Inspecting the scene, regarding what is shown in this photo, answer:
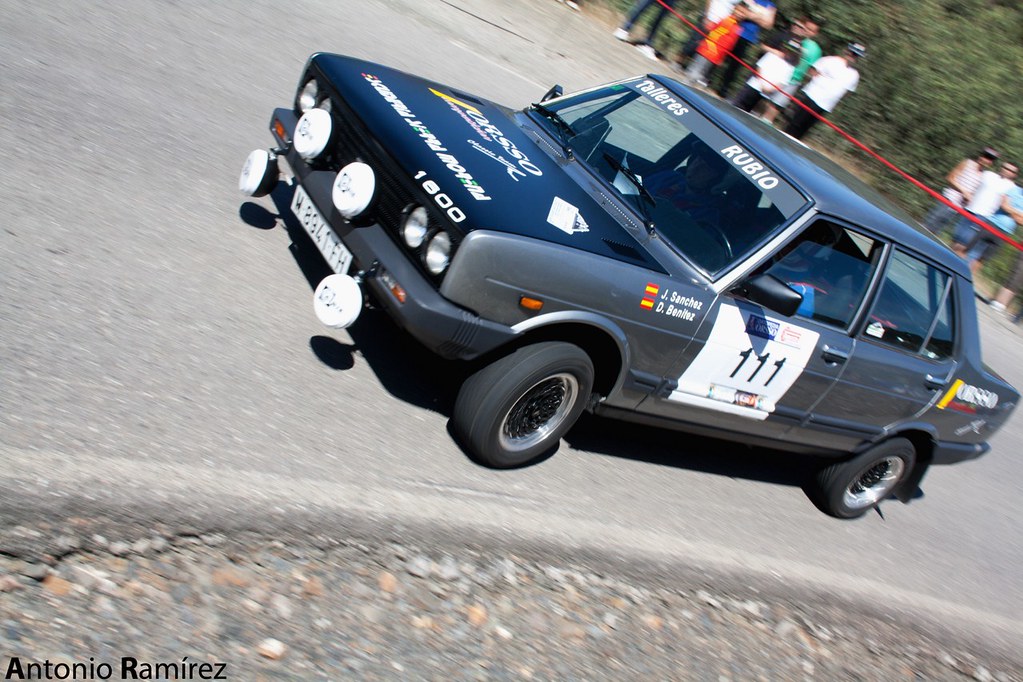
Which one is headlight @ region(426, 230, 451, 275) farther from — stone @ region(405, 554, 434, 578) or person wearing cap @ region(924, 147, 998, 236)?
person wearing cap @ region(924, 147, 998, 236)

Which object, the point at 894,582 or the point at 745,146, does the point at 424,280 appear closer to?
the point at 745,146

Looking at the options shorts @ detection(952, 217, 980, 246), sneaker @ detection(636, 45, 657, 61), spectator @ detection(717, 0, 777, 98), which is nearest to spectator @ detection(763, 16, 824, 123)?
spectator @ detection(717, 0, 777, 98)

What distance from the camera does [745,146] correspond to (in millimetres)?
4992

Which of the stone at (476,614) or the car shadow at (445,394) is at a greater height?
the car shadow at (445,394)

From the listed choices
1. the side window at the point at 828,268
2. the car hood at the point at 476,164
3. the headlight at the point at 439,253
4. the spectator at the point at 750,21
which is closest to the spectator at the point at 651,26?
the spectator at the point at 750,21

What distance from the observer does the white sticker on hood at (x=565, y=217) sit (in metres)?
4.17

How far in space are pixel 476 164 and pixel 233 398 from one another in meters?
1.51

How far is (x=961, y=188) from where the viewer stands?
12828 mm

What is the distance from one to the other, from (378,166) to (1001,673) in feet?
14.0

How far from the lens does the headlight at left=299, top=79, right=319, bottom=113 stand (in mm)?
4980

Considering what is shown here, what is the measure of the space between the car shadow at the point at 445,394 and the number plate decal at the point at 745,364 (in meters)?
0.64

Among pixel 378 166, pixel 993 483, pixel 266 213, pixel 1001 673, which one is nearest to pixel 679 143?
pixel 378 166

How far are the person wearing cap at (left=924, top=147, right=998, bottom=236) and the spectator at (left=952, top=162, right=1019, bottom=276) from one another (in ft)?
0.33

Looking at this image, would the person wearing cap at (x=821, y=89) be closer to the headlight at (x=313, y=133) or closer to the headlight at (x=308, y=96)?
the headlight at (x=308, y=96)
